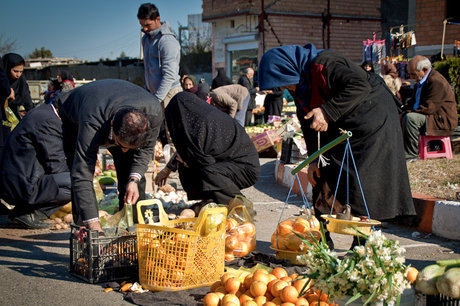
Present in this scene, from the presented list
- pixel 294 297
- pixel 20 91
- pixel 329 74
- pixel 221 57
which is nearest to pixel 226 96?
pixel 20 91

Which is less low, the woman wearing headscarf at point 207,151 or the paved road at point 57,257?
the woman wearing headscarf at point 207,151

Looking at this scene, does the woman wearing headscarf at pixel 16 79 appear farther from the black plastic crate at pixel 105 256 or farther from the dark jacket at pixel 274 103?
the dark jacket at pixel 274 103

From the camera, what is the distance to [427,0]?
1808 centimetres

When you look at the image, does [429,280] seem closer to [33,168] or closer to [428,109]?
[33,168]

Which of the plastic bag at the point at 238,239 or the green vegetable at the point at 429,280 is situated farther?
the plastic bag at the point at 238,239

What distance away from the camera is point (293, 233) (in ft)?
13.3

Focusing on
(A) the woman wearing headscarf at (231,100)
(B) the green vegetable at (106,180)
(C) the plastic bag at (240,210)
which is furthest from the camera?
(A) the woman wearing headscarf at (231,100)

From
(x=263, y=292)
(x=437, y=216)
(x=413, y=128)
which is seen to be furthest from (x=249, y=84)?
(x=263, y=292)

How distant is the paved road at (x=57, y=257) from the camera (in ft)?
11.6

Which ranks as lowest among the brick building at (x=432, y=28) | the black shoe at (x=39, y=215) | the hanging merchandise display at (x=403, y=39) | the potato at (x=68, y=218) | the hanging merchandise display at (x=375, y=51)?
the potato at (x=68, y=218)

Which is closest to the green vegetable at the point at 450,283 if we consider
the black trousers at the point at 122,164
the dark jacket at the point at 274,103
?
the black trousers at the point at 122,164

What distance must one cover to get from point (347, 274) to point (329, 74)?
1.88 meters

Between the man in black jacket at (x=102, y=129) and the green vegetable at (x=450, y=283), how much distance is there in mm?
2177

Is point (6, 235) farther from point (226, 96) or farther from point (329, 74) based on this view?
point (226, 96)
